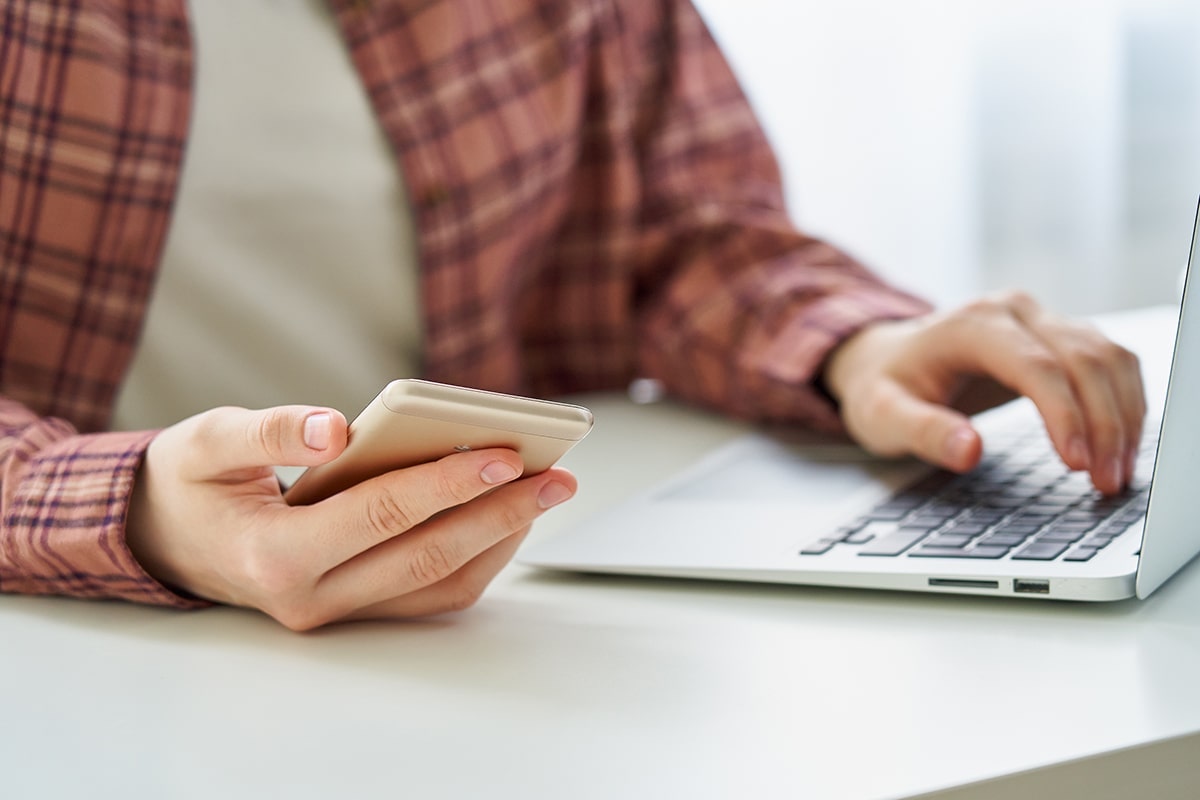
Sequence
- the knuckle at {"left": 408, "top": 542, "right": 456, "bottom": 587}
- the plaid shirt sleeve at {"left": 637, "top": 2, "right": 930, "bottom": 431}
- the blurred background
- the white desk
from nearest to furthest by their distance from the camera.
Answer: the white desk, the knuckle at {"left": 408, "top": 542, "right": 456, "bottom": 587}, the plaid shirt sleeve at {"left": 637, "top": 2, "right": 930, "bottom": 431}, the blurred background

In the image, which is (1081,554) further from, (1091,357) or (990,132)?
(990,132)

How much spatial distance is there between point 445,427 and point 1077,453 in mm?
303

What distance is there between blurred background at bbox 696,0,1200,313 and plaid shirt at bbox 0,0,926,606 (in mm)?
862

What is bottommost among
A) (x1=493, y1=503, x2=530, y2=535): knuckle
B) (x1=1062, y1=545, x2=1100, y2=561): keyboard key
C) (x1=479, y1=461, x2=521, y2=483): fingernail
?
(x1=1062, y1=545, x2=1100, y2=561): keyboard key

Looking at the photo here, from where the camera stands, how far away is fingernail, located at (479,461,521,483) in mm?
370

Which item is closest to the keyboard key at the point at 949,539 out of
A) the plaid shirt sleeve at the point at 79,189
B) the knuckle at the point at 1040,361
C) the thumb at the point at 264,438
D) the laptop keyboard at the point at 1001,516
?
the laptop keyboard at the point at 1001,516

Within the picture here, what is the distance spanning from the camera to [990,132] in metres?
1.83

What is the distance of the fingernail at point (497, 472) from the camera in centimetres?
37

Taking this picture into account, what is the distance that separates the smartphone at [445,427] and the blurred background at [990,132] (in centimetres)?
144

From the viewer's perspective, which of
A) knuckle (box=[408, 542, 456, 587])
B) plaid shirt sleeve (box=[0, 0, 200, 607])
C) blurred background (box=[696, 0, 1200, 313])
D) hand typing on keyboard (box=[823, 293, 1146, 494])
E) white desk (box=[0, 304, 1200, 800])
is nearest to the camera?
white desk (box=[0, 304, 1200, 800])

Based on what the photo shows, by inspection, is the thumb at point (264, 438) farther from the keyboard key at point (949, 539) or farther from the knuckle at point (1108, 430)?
the knuckle at point (1108, 430)

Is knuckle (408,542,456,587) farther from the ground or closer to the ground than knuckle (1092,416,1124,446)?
closer to the ground

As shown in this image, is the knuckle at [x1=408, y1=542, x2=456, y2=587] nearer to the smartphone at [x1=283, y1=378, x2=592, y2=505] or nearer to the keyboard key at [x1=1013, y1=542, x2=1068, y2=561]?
the smartphone at [x1=283, y1=378, x2=592, y2=505]

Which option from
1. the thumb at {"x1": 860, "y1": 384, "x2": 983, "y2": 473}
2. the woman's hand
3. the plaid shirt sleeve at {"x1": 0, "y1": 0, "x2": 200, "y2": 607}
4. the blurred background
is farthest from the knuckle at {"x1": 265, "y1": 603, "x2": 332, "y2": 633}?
the blurred background
